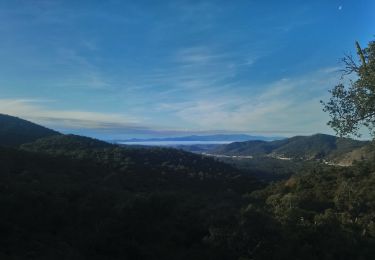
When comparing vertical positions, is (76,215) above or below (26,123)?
below

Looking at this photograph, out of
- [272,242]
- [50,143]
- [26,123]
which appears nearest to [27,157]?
[272,242]

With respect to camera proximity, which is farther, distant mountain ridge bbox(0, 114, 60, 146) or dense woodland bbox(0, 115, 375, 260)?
distant mountain ridge bbox(0, 114, 60, 146)

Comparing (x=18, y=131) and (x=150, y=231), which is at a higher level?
(x=18, y=131)

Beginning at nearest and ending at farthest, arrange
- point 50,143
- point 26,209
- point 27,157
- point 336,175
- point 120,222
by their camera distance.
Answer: point 120,222 < point 26,209 < point 27,157 < point 336,175 < point 50,143

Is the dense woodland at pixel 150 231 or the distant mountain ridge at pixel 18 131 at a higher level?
the distant mountain ridge at pixel 18 131

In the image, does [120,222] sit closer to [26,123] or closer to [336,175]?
[336,175]

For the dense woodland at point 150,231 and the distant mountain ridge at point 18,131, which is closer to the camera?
the dense woodland at point 150,231

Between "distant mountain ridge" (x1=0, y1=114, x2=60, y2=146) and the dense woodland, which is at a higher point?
"distant mountain ridge" (x1=0, y1=114, x2=60, y2=146)

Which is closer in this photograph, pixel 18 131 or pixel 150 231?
pixel 150 231
